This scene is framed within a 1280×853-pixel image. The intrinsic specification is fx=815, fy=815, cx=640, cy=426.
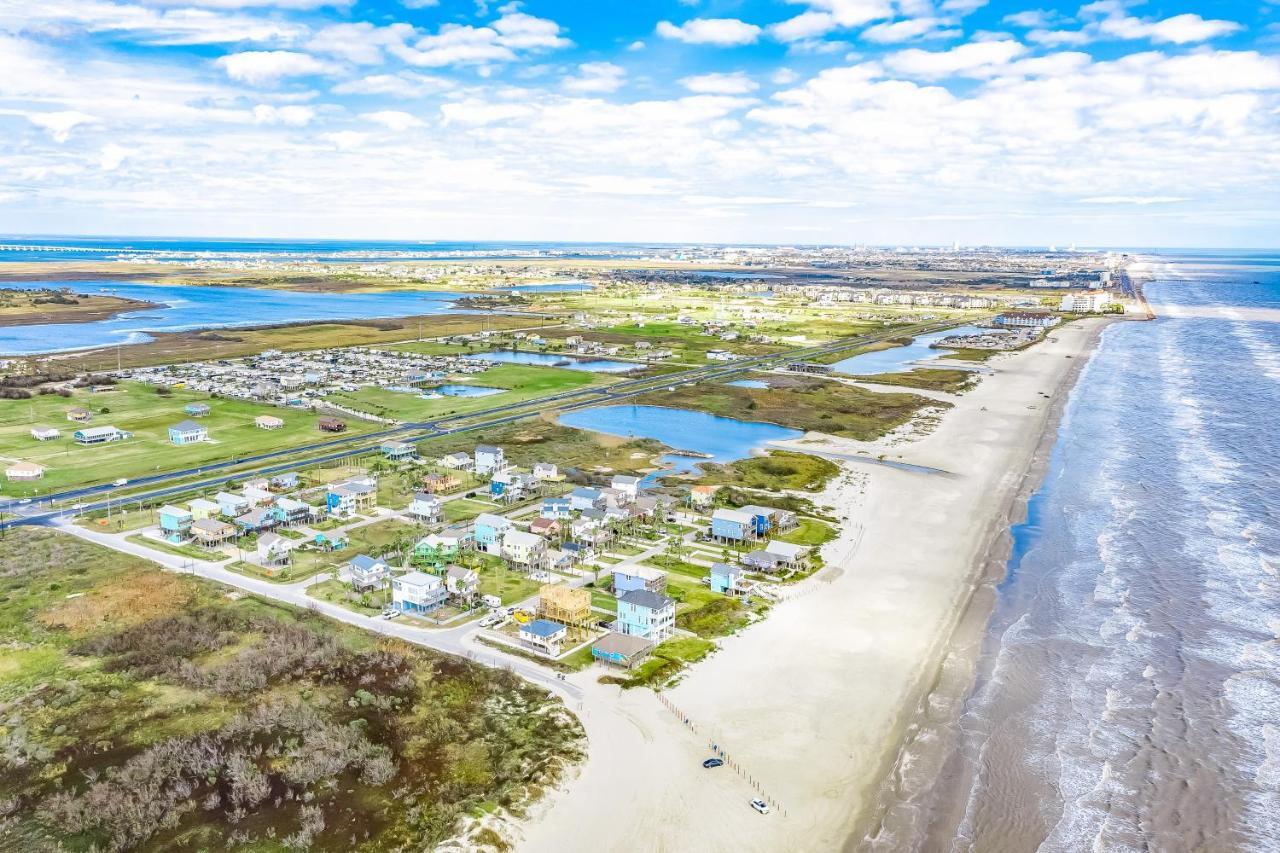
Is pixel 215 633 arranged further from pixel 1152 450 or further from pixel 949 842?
pixel 1152 450

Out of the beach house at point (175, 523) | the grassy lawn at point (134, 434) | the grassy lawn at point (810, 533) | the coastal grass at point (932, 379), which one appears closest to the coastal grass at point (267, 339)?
the grassy lawn at point (134, 434)

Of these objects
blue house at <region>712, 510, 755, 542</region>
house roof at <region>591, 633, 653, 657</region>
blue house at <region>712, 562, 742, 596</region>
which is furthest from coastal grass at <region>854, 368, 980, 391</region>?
house roof at <region>591, 633, 653, 657</region>

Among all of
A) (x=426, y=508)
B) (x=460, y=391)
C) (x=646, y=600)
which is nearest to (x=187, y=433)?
(x=426, y=508)

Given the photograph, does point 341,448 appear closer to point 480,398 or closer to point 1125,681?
point 480,398

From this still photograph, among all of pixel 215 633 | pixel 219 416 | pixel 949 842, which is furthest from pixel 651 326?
pixel 949 842

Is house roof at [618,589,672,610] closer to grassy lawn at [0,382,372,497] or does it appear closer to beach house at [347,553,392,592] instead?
beach house at [347,553,392,592]

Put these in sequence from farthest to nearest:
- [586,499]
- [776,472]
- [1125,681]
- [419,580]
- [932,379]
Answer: [932,379], [776,472], [586,499], [419,580], [1125,681]
